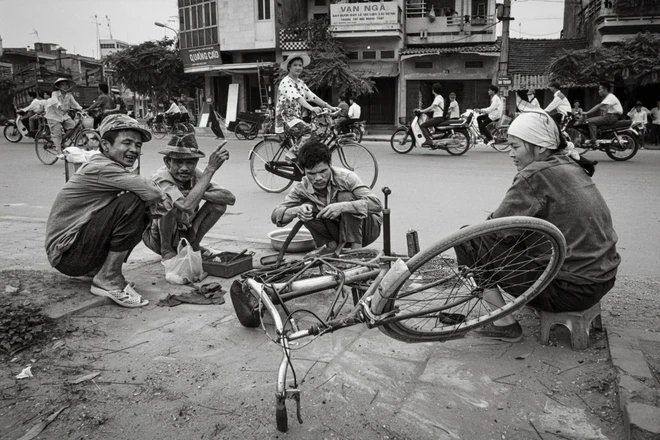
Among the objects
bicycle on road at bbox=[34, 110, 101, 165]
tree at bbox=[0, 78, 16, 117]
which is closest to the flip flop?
bicycle on road at bbox=[34, 110, 101, 165]

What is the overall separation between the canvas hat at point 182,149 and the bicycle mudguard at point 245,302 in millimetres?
1450

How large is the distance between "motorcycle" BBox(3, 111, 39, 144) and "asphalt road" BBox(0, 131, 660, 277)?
444 centimetres

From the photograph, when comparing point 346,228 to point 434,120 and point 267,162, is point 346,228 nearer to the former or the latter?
point 267,162

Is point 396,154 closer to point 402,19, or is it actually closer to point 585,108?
point 585,108

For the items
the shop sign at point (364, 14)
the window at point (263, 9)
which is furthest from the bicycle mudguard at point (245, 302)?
the window at point (263, 9)

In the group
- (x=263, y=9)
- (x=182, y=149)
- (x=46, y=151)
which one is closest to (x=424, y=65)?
(x=263, y=9)

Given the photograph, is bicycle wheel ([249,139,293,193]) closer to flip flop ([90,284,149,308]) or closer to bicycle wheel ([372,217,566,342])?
flip flop ([90,284,149,308])

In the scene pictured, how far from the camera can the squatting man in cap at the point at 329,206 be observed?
384 centimetres

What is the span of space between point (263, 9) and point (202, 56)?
4.19 m

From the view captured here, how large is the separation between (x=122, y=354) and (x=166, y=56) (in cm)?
3031

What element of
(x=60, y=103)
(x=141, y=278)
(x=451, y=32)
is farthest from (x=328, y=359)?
(x=451, y=32)

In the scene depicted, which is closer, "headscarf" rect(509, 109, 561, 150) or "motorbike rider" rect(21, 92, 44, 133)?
"headscarf" rect(509, 109, 561, 150)

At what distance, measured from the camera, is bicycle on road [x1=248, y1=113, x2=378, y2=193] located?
7398mm

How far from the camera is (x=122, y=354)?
2.87m
